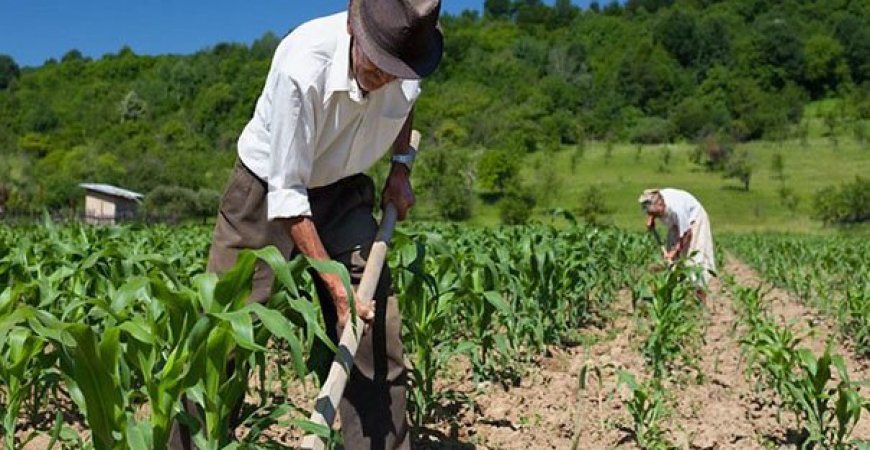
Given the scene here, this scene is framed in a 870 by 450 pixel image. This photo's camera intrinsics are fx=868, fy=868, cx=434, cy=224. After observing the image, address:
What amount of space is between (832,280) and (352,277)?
8.54m

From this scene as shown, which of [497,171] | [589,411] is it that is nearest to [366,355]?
[589,411]

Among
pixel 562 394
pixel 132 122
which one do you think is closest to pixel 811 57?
pixel 132 122

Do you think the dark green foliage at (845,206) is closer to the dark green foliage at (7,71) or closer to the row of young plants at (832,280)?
the row of young plants at (832,280)

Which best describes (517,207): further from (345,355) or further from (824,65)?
(824,65)

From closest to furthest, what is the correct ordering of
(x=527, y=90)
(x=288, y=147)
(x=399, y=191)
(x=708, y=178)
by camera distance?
(x=288, y=147)
(x=399, y=191)
(x=708, y=178)
(x=527, y=90)

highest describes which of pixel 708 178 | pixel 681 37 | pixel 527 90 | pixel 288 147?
pixel 681 37

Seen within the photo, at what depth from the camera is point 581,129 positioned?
247 feet

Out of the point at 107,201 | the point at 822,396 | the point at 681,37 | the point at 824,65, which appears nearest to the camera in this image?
the point at 822,396

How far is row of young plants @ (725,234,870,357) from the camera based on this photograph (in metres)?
5.80

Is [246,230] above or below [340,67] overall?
below

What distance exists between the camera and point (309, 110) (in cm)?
249

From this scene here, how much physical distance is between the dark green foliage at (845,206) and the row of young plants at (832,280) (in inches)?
1019

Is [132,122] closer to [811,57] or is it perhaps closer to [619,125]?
[619,125]

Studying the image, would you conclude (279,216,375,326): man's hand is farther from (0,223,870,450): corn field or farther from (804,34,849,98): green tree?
(804,34,849,98): green tree
